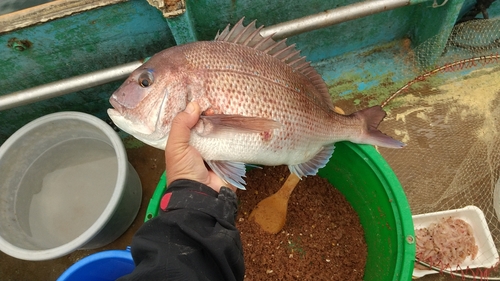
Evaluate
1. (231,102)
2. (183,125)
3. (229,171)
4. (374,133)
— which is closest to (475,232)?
(374,133)

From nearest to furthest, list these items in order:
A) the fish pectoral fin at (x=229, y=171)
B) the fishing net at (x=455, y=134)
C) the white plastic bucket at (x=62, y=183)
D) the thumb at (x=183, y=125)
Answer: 1. the thumb at (x=183, y=125)
2. the fish pectoral fin at (x=229, y=171)
3. the white plastic bucket at (x=62, y=183)
4. the fishing net at (x=455, y=134)

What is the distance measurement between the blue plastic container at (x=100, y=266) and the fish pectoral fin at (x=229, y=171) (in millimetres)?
600

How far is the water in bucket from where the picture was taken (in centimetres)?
193

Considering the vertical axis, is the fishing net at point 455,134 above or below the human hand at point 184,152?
above

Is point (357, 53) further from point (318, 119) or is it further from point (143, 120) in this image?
point (143, 120)

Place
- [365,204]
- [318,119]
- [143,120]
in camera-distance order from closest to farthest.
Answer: [143,120] → [318,119] → [365,204]

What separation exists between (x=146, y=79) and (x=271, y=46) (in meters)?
0.55

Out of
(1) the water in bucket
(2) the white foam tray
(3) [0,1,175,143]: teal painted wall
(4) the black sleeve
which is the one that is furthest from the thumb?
(2) the white foam tray

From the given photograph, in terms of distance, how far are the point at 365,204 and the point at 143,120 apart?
1.11 metres

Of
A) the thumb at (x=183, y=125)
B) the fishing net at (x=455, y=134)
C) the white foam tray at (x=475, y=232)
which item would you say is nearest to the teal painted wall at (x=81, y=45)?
the thumb at (x=183, y=125)

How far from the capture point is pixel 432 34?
2053 millimetres

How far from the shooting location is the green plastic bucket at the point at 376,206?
4.05ft

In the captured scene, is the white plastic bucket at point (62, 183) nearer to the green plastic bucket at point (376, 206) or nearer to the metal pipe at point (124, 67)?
the metal pipe at point (124, 67)

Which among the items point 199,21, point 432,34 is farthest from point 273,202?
point 432,34
